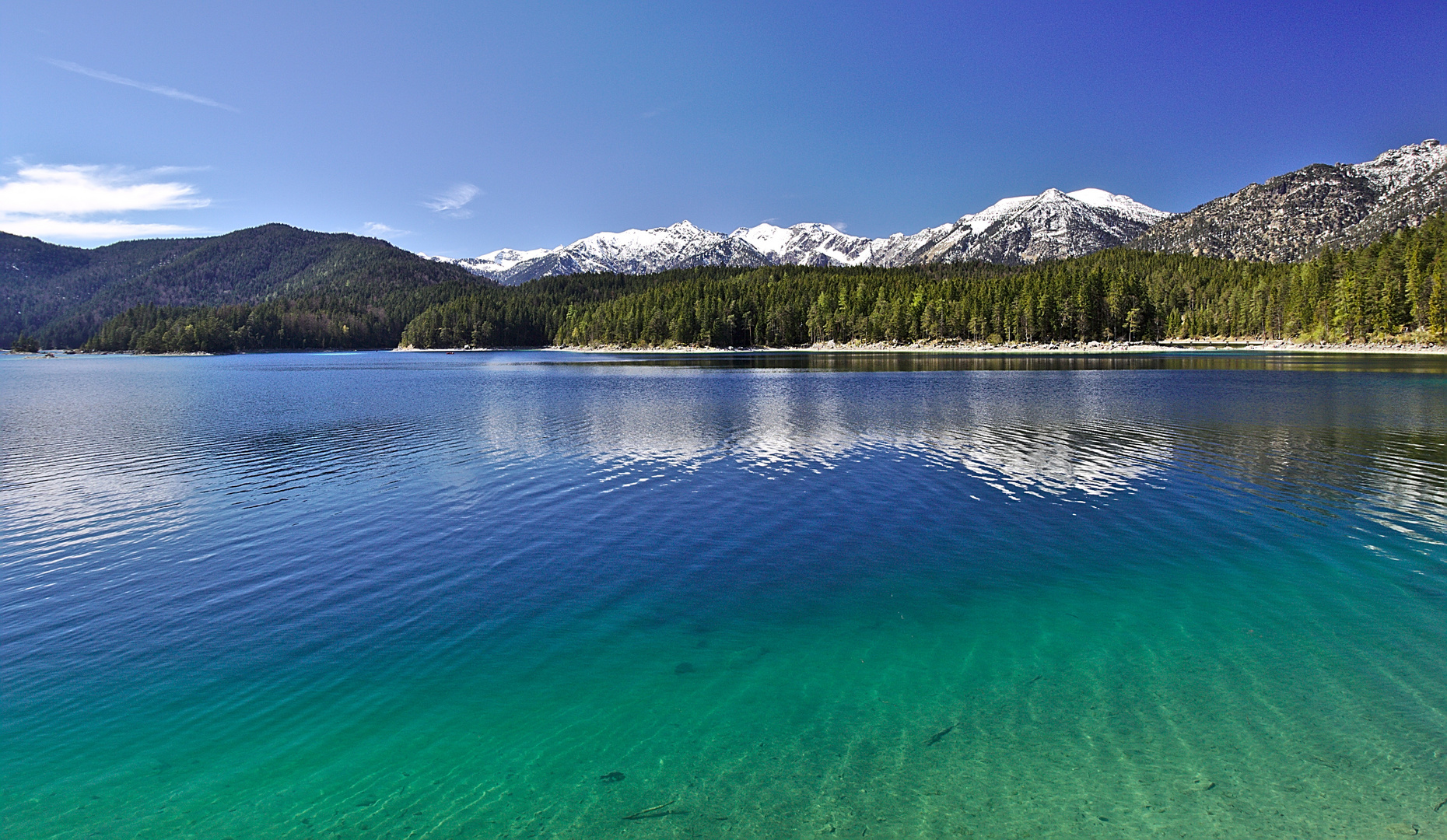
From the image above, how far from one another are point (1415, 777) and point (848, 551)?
379 inches

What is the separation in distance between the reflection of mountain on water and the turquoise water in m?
0.65

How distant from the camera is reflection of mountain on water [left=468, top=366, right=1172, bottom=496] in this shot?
2591cm

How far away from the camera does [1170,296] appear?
Answer: 19962 centimetres

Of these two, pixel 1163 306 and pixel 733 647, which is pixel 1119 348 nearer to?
pixel 1163 306

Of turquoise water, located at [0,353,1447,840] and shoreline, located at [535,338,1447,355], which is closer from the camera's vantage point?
turquoise water, located at [0,353,1447,840]

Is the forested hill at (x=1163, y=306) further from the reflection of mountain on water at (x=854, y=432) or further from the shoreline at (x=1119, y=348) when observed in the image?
the reflection of mountain on water at (x=854, y=432)

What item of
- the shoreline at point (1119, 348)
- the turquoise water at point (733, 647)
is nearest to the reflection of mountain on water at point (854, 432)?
the turquoise water at point (733, 647)

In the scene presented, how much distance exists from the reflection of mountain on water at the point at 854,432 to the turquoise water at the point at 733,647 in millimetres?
654

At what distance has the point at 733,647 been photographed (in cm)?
1101

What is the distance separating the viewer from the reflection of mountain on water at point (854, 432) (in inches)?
1020

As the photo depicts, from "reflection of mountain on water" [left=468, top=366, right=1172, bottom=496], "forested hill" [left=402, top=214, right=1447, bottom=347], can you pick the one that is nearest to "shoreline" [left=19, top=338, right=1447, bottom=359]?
"forested hill" [left=402, top=214, right=1447, bottom=347]

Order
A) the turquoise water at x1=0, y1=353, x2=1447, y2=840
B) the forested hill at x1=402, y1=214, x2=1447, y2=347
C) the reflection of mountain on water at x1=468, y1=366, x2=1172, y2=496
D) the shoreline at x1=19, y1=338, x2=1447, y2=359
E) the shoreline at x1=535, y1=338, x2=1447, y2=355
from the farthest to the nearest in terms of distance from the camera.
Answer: the shoreline at x1=535, y1=338, x2=1447, y2=355
the forested hill at x1=402, y1=214, x2=1447, y2=347
the shoreline at x1=19, y1=338, x2=1447, y2=359
the reflection of mountain on water at x1=468, y1=366, x2=1172, y2=496
the turquoise water at x1=0, y1=353, x2=1447, y2=840

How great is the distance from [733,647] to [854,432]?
2512 centimetres

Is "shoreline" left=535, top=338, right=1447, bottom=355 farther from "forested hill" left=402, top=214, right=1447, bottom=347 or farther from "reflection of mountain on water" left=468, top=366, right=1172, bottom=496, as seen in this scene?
"reflection of mountain on water" left=468, top=366, right=1172, bottom=496
